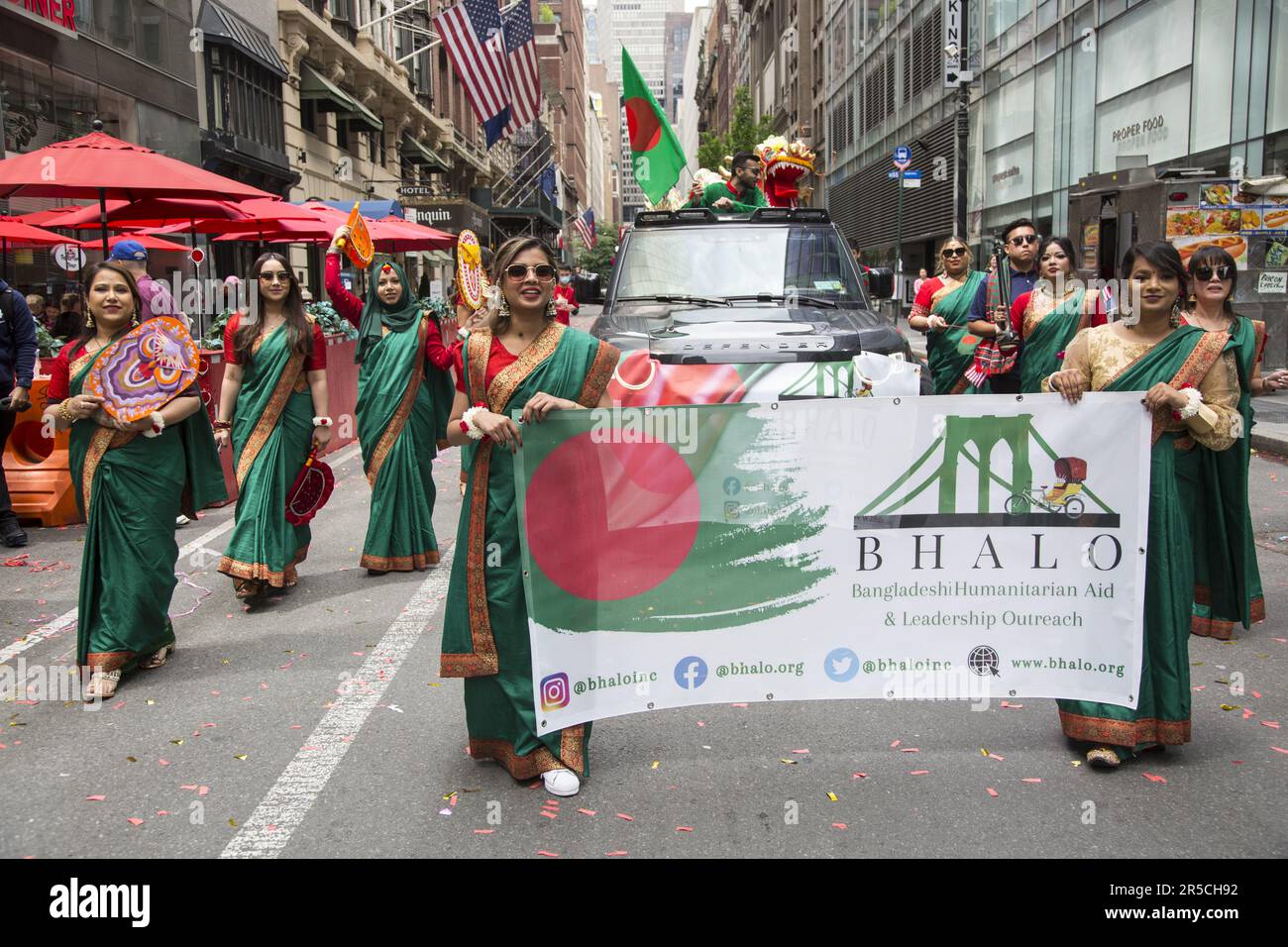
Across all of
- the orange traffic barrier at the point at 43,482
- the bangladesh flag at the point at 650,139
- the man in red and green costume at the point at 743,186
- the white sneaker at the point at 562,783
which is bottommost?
the white sneaker at the point at 562,783

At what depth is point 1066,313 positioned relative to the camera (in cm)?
626

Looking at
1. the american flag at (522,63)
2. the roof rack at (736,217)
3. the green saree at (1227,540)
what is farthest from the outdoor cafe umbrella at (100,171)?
the american flag at (522,63)

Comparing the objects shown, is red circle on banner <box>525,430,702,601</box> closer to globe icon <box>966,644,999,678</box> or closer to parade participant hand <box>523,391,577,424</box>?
parade participant hand <box>523,391,577,424</box>

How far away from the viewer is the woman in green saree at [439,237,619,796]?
4.00 meters

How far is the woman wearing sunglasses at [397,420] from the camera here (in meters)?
7.43

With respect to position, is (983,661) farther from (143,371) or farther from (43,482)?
(43,482)

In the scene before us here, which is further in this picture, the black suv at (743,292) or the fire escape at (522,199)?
the fire escape at (522,199)

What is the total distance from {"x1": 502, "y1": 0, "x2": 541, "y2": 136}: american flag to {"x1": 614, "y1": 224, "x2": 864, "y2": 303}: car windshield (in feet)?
57.0

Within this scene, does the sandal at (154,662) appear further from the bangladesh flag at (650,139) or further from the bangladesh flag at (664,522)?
the bangladesh flag at (650,139)

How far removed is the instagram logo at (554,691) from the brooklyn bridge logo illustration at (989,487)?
3.60 feet

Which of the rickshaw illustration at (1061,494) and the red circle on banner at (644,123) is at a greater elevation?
the red circle on banner at (644,123)

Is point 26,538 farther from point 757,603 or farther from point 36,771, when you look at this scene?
point 757,603

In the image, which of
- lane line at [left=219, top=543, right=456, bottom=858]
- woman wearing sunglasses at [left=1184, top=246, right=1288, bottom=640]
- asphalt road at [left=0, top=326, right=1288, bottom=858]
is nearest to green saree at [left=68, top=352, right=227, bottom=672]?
asphalt road at [left=0, top=326, right=1288, bottom=858]

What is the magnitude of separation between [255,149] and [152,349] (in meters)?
21.1
